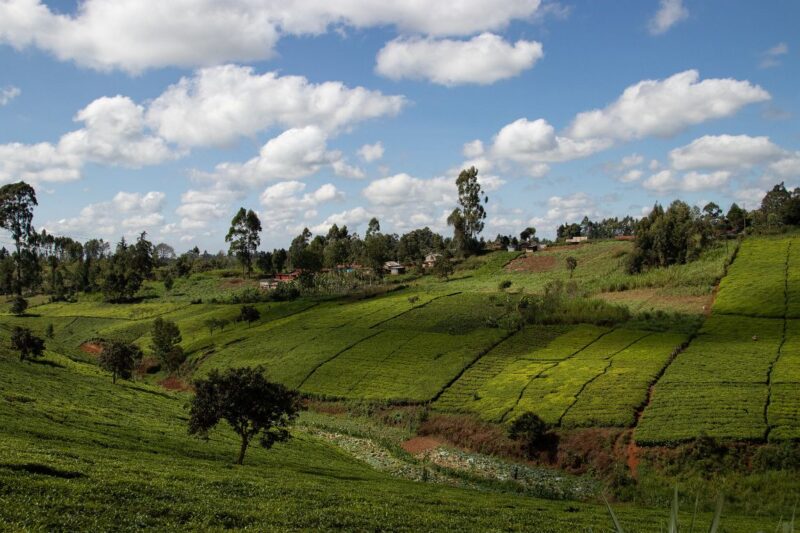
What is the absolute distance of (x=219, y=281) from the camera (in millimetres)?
182625

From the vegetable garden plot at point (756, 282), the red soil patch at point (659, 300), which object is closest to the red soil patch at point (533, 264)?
the vegetable garden plot at point (756, 282)

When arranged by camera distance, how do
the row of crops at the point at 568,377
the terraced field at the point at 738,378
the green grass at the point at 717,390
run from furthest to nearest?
the row of crops at the point at 568,377
the green grass at the point at 717,390
the terraced field at the point at 738,378

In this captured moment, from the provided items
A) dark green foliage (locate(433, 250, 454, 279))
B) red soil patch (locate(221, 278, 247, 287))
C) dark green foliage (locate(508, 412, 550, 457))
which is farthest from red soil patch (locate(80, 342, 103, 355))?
dark green foliage (locate(508, 412, 550, 457))

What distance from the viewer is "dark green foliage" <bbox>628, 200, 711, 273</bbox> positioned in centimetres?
12312

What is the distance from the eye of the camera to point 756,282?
308 feet

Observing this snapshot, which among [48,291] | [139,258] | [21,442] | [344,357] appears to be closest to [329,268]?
[139,258]

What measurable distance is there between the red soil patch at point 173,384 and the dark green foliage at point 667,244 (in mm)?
90878

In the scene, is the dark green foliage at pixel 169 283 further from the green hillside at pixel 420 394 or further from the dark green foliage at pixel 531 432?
the dark green foliage at pixel 531 432

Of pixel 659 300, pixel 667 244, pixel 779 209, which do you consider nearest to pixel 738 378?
pixel 659 300

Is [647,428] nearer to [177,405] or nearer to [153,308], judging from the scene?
[177,405]

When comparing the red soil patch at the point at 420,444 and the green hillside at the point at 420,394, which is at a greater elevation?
the green hillside at the point at 420,394

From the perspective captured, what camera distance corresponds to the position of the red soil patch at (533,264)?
15662 cm

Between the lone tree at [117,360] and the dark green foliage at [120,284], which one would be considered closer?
the lone tree at [117,360]

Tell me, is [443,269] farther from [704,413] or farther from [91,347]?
[704,413]
